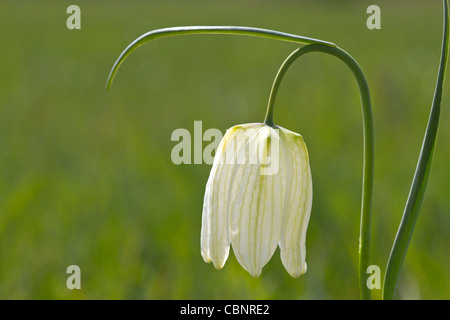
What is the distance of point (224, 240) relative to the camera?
39.8 inches

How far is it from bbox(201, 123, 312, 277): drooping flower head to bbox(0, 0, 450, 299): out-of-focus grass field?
1.67ft

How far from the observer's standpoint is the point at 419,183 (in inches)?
36.0

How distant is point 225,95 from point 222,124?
136cm

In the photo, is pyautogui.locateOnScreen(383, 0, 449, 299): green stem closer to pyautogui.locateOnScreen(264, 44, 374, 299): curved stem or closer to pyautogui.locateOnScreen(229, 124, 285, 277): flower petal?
pyautogui.locateOnScreen(264, 44, 374, 299): curved stem

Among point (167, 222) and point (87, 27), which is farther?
point (87, 27)

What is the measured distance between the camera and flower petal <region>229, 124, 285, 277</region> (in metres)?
0.98

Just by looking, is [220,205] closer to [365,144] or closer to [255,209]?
[255,209]

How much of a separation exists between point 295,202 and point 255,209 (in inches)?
2.5

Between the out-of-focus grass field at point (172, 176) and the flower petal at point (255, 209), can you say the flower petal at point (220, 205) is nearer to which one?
the flower petal at point (255, 209)

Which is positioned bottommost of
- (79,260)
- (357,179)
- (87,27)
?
(79,260)

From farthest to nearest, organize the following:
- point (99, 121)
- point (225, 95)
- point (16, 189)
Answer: point (225, 95)
point (99, 121)
point (16, 189)

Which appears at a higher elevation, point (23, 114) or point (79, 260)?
point (23, 114)
